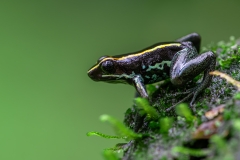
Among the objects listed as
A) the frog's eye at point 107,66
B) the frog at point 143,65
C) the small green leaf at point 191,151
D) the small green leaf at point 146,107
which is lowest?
the small green leaf at point 191,151

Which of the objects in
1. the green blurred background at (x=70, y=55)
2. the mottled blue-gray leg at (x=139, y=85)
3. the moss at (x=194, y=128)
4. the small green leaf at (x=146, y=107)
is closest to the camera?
the moss at (x=194, y=128)

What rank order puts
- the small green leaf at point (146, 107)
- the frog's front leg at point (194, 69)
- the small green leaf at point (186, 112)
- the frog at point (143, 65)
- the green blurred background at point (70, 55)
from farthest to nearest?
the green blurred background at point (70, 55) → the frog at point (143, 65) → the frog's front leg at point (194, 69) → the small green leaf at point (146, 107) → the small green leaf at point (186, 112)

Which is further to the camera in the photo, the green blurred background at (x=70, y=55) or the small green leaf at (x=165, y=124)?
the green blurred background at (x=70, y=55)

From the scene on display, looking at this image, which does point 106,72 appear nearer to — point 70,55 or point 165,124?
point 165,124

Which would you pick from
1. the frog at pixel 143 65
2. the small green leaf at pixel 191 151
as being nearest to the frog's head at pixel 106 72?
the frog at pixel 143 65

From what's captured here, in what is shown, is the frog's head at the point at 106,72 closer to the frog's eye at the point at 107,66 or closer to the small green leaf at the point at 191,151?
the frog's eye at the point at 107,66

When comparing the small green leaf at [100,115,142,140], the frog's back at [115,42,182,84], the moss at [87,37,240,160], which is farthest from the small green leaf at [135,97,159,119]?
the frog's back at [115,42,182,84]

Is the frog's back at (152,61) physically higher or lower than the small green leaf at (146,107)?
higher

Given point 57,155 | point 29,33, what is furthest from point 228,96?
point 29,33
